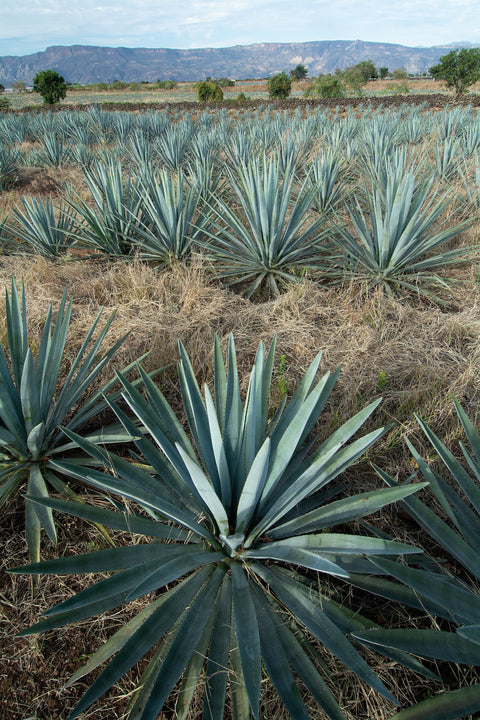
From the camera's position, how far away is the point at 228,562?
1297mm

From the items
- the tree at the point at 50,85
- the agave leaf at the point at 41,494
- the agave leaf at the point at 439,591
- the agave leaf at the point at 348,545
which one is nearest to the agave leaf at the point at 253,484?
the agave leaf at the point at 348,545

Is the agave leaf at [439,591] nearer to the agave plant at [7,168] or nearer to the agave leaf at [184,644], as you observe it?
the agave leaf at [184,644]

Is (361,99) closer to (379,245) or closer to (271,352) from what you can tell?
(379,245)

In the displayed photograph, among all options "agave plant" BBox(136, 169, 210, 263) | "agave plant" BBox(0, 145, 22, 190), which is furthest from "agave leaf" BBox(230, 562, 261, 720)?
"agave plant" BBox(0, 145, 22, 190)

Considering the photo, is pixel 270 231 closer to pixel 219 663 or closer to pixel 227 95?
pixel 219 663

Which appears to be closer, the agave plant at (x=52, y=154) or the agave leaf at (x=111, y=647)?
the agave leaf at (x=111, y=647)

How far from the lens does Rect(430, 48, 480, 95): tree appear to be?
2388 centimetres

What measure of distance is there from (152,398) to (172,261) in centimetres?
229

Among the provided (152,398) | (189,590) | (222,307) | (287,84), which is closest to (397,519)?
(189,590)

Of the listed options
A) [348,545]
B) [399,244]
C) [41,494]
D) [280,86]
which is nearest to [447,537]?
[348,545]

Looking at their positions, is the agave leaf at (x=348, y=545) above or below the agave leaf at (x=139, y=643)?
above

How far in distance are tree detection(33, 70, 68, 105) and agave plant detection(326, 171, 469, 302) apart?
2807 cm

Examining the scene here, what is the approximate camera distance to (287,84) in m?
24.9

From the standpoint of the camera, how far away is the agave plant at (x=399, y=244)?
119 inches
